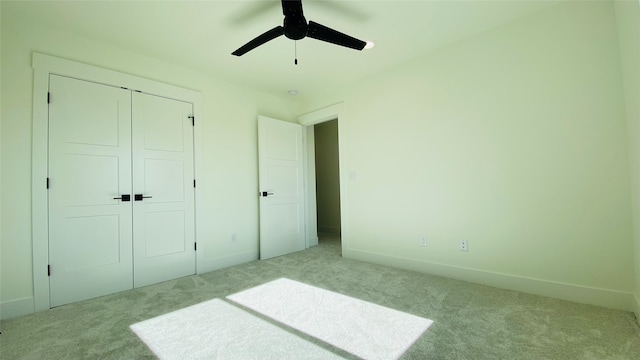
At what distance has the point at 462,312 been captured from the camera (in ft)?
6.85

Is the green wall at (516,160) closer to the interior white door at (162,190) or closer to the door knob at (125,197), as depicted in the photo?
the interior white door at (162,190)

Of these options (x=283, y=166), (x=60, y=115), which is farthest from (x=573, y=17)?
(x=60, y=115)

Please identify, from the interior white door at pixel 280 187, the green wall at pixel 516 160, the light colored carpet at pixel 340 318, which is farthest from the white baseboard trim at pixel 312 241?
the light colored carpet at pixel 340 318

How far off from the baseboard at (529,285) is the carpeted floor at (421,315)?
81 millimetres

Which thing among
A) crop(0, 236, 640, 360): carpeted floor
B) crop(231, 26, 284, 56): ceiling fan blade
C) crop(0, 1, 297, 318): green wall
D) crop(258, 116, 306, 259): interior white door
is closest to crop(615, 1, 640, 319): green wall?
crop(0, 236, 640, 360): carpeted floor

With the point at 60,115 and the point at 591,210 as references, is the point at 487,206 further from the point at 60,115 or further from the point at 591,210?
the point at 60,115

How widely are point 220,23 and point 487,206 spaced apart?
10.3ft

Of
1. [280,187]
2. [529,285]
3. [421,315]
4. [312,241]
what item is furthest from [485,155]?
[312,241]

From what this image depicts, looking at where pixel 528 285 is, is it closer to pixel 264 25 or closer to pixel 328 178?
pixel 264 25

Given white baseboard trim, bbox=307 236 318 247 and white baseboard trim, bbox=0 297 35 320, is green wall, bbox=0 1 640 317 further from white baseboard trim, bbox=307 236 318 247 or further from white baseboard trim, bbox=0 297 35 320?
white baseboard trim, bbox=307 236 318 247

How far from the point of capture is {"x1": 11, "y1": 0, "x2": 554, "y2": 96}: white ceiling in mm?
2229

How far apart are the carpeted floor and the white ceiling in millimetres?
2565

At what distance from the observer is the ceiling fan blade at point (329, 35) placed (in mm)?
1967

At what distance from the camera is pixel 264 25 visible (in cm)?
250
